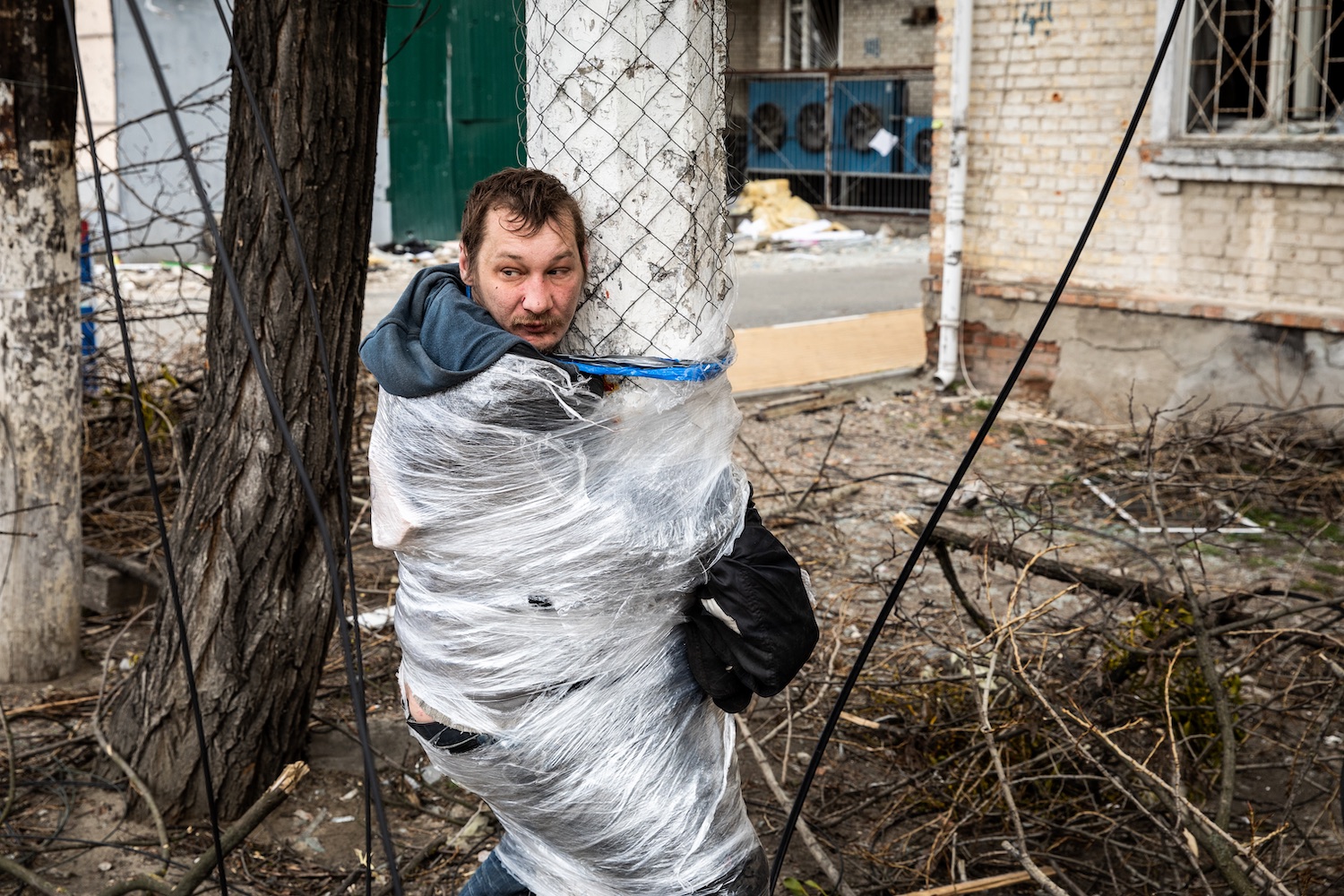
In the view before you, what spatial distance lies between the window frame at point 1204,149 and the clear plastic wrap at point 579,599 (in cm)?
553

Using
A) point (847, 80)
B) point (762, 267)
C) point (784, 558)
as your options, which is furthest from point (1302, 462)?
point (847, 80)

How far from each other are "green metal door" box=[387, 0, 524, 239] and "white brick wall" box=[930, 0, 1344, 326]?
7960mm

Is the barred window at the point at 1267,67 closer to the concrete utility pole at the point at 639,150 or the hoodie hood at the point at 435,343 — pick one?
the concrete utility pole at the point at 639,150

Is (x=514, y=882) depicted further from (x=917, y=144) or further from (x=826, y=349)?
(x=917, y=144)

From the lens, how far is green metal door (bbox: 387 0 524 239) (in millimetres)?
14492

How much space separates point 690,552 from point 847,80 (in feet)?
50.9

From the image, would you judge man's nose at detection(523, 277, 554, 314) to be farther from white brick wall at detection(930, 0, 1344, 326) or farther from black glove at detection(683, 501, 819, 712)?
white brick wall at detection(930, 0, 1344, 326)

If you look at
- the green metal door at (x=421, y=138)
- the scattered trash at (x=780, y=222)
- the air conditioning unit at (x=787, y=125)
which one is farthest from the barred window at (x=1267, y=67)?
the air conditioning unit at (x=787, y=125)

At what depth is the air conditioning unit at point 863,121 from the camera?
52.5 ft

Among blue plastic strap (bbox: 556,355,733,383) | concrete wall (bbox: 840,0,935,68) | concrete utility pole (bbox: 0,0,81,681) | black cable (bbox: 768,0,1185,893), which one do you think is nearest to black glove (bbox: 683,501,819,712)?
black cable (bbox: 768,0,1185,893)

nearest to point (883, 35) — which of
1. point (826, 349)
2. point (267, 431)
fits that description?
point (826, 349)

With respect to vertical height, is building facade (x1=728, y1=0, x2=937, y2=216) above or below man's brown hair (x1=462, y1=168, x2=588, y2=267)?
above

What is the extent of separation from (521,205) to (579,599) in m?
0.60

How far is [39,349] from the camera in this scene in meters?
3.87
